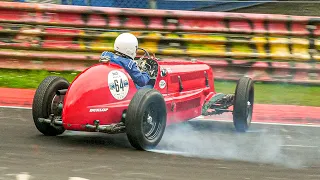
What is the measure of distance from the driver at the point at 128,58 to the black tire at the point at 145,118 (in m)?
0.40

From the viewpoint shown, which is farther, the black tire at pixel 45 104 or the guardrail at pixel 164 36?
the guardrail at pixel 164 36

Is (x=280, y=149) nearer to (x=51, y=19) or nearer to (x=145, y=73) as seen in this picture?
(x=145, y=73)

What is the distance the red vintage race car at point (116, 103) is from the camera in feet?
26.0

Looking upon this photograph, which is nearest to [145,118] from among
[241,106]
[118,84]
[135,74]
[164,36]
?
[118,84]

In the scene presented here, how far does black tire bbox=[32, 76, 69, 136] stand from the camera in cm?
844

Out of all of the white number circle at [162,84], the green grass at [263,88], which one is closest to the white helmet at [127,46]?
the white number circle at [162,84]

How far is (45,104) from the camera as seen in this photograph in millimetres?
8445

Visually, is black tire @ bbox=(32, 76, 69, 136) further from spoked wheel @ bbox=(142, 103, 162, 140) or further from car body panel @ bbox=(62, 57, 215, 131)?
spoked wheel @ bbox=(142, 103, 162, 140)

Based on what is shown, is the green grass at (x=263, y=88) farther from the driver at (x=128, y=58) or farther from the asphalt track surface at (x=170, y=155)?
the driver at (x=128, y=58)

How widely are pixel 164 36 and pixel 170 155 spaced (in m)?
5.93

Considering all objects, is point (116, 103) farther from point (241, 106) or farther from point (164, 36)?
point (164, 36)

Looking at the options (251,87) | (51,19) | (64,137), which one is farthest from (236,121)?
(51,19)

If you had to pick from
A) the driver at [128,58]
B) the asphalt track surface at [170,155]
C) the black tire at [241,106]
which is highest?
the driver at [128,58]

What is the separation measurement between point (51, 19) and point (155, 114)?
5.96 m
